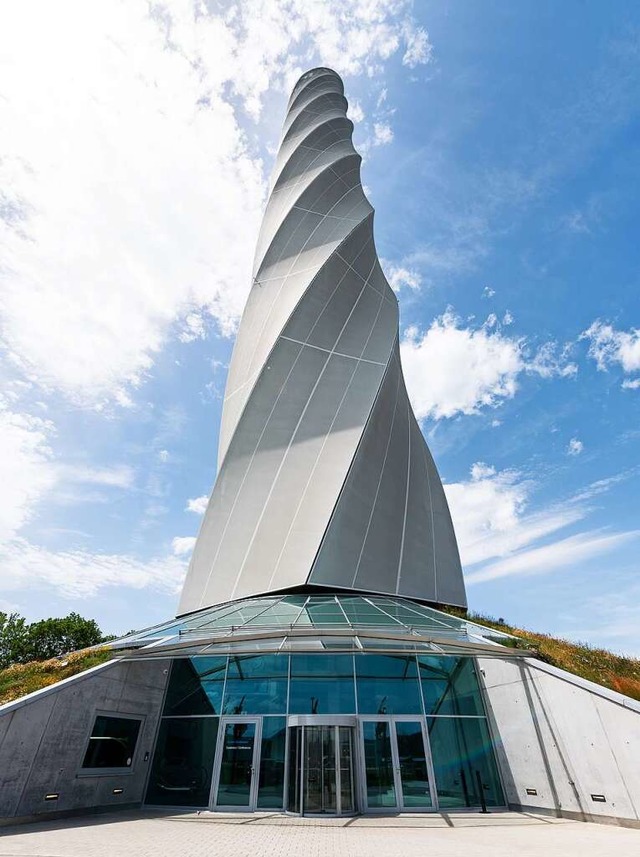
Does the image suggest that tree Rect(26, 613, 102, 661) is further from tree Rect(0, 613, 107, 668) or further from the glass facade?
the glass facade

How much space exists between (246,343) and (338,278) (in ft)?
22.6

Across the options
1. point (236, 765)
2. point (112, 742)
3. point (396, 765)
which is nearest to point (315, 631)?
point (396, 765)

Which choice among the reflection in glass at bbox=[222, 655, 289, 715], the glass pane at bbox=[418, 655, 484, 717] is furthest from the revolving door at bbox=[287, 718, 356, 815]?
the glass pane at bbox=[418, 655, 484, 717]

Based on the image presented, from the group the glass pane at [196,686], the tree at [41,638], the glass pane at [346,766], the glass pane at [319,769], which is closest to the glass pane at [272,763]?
the glass pane at [319,769]

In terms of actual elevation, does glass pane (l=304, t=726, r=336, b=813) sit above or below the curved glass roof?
below

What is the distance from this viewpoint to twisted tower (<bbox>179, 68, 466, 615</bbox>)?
21.3 m

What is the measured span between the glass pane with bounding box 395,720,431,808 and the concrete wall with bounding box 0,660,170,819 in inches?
295

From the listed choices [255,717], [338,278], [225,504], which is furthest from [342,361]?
[255,717]

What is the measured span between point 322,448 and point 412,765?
43.5 feet

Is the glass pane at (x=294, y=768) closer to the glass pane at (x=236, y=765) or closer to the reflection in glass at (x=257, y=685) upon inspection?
the reflection in glass at (x=257, y=685)

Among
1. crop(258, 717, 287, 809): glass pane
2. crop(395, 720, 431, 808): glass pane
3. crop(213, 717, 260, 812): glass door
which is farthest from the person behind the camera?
crop(213, 717, 260, 812): glass door

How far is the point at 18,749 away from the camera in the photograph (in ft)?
37.8

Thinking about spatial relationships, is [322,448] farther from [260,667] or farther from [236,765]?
[236,765]

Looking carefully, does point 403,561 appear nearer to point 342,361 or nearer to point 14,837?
point 342,361
